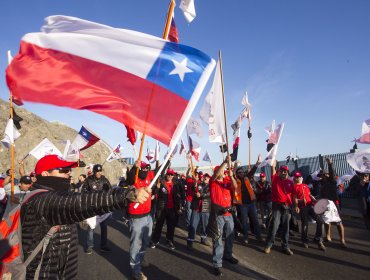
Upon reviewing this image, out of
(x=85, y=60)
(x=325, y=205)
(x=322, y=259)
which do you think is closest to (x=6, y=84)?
(x=85, y=60)

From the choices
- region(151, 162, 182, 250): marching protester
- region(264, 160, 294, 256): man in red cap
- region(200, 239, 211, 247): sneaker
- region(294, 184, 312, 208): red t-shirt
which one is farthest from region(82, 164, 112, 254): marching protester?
region(294, 184, 312, 208): red t-shirt

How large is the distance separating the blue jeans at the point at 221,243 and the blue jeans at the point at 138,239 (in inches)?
49.1

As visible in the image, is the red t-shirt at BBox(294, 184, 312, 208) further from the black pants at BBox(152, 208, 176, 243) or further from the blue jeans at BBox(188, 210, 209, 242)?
the black pants at BBox(152, 208, 176, 243)

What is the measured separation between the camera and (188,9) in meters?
3.95

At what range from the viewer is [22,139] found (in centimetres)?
3988

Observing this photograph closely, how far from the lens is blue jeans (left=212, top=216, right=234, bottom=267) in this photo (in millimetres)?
5305

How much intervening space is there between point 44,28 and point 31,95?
883mm

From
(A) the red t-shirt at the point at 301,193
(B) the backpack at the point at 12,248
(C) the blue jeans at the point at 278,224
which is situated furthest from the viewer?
(A) the red t-shirt at the point at 301,193

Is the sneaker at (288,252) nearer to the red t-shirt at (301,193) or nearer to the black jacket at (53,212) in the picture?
the red t-shirt at (301,193)

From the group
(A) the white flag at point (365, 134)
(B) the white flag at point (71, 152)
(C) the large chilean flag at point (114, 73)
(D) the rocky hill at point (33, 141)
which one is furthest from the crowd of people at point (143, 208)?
(D) the rocky hill at point (33, 141)

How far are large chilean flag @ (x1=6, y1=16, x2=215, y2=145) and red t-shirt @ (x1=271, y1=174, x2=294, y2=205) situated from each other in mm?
4780

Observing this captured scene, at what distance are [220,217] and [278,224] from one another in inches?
77.2

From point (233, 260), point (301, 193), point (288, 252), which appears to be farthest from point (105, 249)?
point (301, 193)

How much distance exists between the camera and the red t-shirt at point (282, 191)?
700 centimetres
